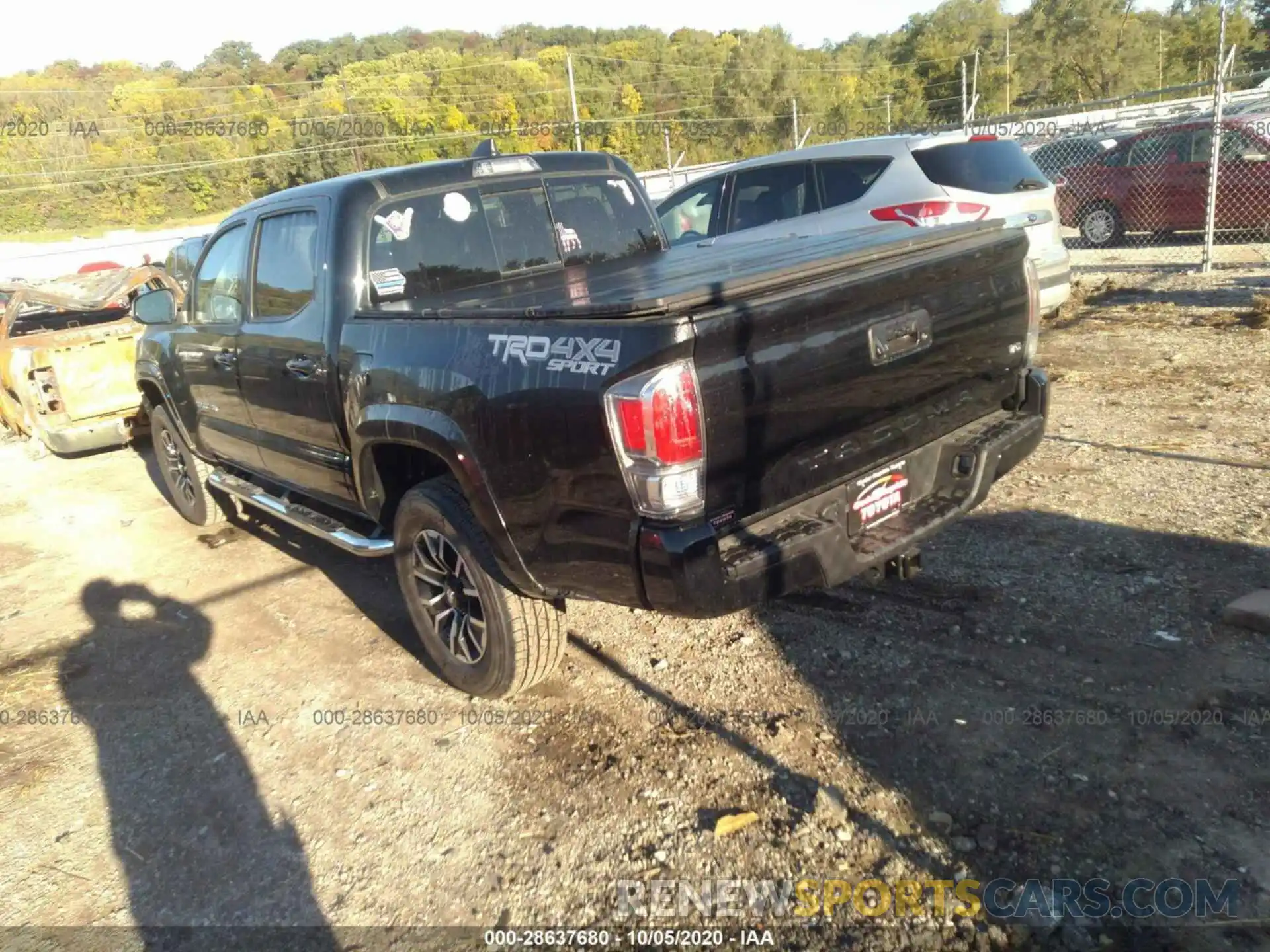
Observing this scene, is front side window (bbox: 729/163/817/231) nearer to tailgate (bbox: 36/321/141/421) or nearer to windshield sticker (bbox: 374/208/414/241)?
windshield sticker (bbox: 374/208/414/241)

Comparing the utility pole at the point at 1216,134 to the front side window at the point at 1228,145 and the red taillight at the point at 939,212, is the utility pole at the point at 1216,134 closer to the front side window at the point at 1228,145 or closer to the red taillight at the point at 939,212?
the front side window at the point at 1228,145

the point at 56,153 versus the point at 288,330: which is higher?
the point at 56,153

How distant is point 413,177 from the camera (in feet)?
12.9

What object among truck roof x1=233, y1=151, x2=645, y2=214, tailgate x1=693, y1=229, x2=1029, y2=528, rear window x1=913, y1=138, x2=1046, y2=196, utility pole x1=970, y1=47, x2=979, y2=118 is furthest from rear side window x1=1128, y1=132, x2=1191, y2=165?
truck roof x1=233, y1=151, x2=645, y2=214

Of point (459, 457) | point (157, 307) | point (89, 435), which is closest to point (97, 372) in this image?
point (89, 435)

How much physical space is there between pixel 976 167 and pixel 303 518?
5.82 metres

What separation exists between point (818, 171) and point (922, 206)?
104 centimetres

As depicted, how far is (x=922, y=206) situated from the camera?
7090 millimetres

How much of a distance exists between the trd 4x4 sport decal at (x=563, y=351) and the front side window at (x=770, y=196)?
17.8ft

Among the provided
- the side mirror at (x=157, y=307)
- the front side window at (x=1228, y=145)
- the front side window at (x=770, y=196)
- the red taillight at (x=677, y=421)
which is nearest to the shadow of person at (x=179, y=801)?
the red taillight at (x=677, y=421)

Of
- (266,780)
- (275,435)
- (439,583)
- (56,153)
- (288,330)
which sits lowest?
(266,780)

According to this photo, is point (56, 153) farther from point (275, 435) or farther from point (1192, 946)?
point (1192, 946)

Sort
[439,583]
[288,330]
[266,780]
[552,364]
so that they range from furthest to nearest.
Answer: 1. [288,330]
2. [439,583]
3. [266,780]
4. [552,364]

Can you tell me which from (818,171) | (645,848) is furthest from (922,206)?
(645,848)
